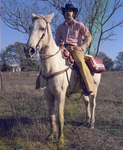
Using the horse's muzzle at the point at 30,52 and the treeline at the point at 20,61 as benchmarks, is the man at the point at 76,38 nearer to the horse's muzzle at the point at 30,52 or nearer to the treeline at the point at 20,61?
the horse's muzzle at the point at 30,52

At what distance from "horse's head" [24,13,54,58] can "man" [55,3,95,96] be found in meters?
0.69

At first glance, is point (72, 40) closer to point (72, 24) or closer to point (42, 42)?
point (72, 24)

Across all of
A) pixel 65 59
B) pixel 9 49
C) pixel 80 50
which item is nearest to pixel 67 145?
pixel 65 59

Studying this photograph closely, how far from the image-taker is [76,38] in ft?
10.5

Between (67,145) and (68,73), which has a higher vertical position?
(68,73)

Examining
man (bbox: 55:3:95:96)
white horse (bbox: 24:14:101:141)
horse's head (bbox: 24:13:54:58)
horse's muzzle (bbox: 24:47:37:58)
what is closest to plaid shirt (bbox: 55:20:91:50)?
man (bbox: 55:3:95:96)

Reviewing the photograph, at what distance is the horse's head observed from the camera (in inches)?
82.4

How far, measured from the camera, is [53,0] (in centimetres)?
725

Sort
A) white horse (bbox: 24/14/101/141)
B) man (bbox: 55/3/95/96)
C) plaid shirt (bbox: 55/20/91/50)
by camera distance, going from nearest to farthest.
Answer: white horse (bbox: 24/14/101/141)
man (bbox: 55/3/95/96)
plaid shirt (bbox: 55/20/91/50)

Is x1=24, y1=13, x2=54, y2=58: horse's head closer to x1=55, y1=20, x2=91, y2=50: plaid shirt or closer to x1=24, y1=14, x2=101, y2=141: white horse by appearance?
x1=24, y1=14, x2=101, y2=141: white horse

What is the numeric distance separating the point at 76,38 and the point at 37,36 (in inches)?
49.6

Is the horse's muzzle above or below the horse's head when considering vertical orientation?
below

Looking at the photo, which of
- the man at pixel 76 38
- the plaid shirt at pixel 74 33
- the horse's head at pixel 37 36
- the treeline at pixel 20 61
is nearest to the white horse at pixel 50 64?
the horse's head at pixel 37 36

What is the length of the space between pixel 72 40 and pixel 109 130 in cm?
259
